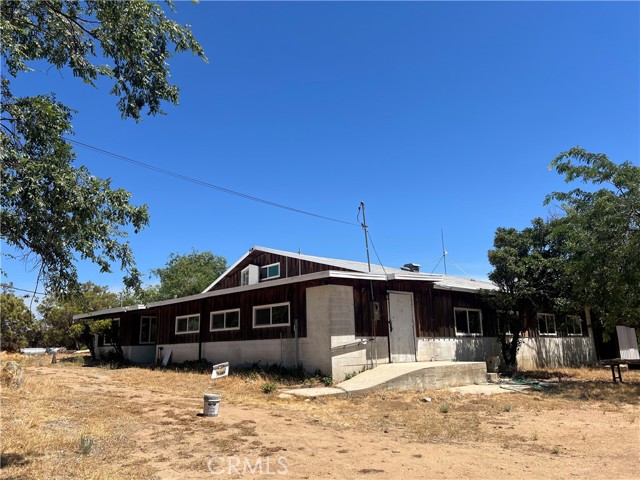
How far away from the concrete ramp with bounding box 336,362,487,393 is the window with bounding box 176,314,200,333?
931cm

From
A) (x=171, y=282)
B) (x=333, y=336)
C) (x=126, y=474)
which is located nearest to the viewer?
(x=126, y=474)

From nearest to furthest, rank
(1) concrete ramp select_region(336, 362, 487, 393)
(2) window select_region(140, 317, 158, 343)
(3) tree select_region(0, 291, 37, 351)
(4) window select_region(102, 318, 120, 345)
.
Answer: (1) concrete ramp select_region(336, 362, 487, 393), (2) window select_region(140, 317, 158, 343), (4) window select_region(102, 318, 120, 345), (3) tree select_region(0, 291, 37, 351)

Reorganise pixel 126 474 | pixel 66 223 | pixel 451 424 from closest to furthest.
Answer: pixel 66 223 < pixel 126 474 < pixel 451 424

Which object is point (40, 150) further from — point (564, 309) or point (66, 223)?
point (564, 309)

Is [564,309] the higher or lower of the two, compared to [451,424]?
higher

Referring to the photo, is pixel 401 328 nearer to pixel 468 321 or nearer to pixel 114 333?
pixel 468 321

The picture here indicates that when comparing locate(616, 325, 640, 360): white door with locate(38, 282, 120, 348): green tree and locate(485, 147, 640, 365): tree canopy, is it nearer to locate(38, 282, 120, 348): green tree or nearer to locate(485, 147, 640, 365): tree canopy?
locate(485, 147, 640, 365): tree canopy

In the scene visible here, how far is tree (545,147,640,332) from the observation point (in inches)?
528

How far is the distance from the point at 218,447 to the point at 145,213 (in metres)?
3.66

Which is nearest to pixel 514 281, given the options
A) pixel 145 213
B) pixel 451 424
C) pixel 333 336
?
pixel 333 336

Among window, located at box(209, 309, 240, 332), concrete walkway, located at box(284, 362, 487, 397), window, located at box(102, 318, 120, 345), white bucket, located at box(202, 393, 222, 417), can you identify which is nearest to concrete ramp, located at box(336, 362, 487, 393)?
concrete walkway, located at box(284, 362, 487, 397)

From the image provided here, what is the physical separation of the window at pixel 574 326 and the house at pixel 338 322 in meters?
0.11

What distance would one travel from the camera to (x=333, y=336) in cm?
1420

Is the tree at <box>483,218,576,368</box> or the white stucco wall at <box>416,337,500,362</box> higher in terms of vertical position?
the tree at <box>483,218,576,368</box>
